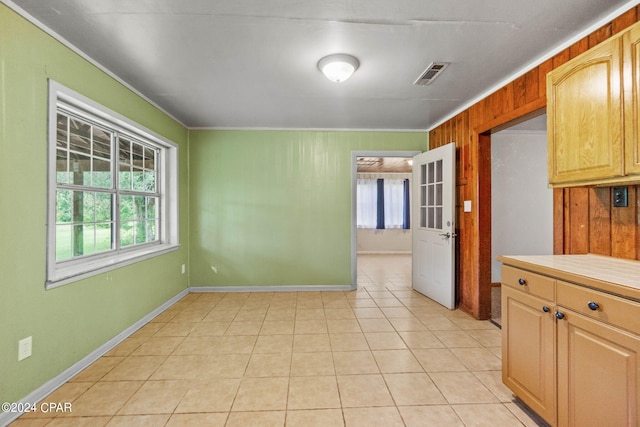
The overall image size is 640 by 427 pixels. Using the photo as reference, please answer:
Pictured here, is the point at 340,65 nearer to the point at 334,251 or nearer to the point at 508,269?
the point at 508,269

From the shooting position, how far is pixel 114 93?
8.23 feet

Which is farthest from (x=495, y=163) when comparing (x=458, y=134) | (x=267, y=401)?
(x=267, y=401)

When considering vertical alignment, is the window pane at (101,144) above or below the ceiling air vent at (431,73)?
below

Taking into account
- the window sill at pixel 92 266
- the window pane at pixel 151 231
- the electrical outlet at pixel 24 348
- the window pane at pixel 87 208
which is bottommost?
the electrical outlet at pixel 24 348

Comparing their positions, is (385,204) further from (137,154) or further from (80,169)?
(80,169)

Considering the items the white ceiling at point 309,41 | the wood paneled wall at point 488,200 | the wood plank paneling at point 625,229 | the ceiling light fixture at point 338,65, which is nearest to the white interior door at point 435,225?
the wood paneled wall at point 488,200

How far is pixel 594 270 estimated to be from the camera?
139cm

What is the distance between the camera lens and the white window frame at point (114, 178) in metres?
1.90

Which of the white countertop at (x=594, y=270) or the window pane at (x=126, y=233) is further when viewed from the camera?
the window pane at (x=126, y=233)

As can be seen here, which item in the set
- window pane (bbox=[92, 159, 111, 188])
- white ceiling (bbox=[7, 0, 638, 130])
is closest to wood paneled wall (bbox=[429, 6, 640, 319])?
white ceiling (bbox=[7, 0, 638, 130])

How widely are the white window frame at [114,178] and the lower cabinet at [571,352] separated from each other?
2.99 metres

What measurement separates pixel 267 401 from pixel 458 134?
3371 mm

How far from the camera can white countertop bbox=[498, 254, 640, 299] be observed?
3.79ft

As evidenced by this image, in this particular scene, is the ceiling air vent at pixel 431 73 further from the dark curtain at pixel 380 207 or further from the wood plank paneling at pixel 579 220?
the dark curtain at pixel 380 207
